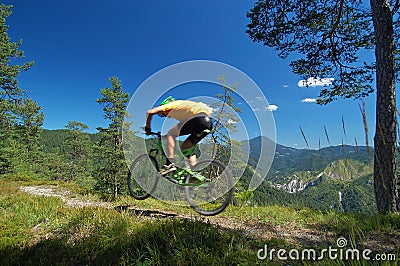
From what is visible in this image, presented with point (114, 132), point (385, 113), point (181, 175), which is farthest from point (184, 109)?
point (114, 132)

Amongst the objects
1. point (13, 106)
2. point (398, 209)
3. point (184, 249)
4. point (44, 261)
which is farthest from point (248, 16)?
point (13, 106)

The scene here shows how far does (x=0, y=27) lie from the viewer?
22141mm

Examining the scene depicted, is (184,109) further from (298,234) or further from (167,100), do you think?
(298,234)

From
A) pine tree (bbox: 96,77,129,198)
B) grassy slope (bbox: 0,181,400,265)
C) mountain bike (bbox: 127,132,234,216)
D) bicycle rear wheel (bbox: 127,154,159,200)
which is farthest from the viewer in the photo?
pine tree (bbox: 96,77,129,198)

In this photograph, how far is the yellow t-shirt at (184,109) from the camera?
16.7 ft

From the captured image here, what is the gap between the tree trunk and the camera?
569cm

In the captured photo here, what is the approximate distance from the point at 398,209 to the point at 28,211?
31.8ft

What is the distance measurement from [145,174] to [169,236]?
Result: 3.03 meters

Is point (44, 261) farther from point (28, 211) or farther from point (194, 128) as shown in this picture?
point (194, 128)

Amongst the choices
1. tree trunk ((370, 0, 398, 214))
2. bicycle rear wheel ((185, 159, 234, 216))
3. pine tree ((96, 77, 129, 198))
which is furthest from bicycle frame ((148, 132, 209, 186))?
pine tree ((96, 77, 129, 198))

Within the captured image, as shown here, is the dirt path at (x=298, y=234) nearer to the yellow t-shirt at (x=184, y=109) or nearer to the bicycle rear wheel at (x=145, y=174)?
the bicycle rear wheel at (x=145, y=174)

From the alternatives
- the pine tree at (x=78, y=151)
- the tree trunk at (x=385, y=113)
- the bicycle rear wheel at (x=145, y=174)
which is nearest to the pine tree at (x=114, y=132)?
the bicycle rear wheel at (x=145, y=174)

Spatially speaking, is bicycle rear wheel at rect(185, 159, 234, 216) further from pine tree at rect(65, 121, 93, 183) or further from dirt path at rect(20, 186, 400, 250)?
pine tree at rect(65, 121, 93, 183)

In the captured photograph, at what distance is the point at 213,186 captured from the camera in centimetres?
532
